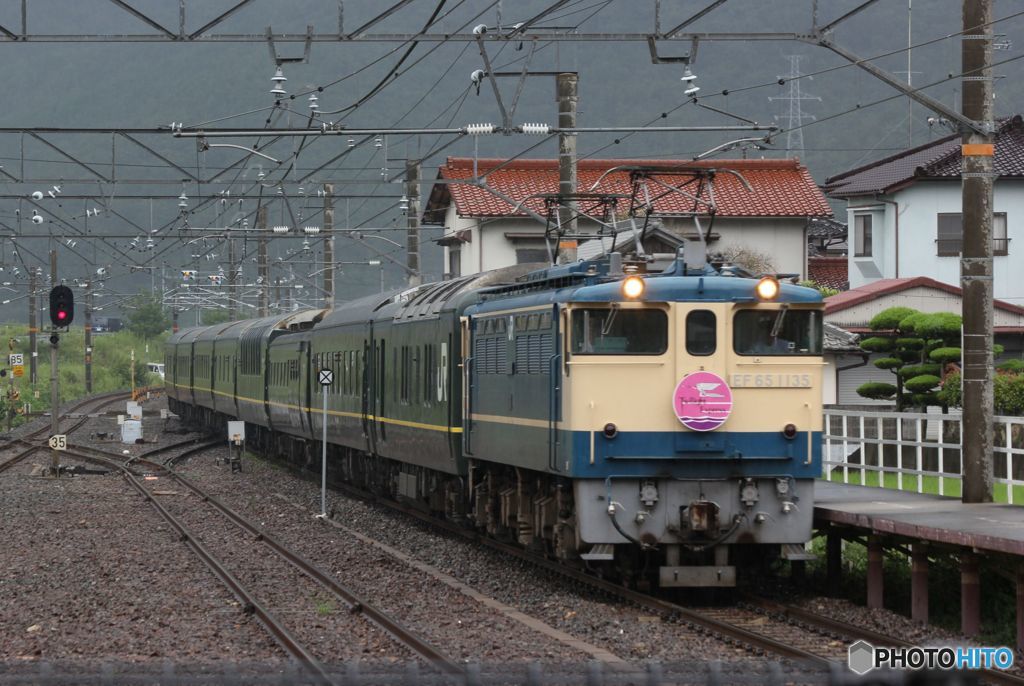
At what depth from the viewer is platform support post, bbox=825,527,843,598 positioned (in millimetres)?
14547

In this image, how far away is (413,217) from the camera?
1238 inches

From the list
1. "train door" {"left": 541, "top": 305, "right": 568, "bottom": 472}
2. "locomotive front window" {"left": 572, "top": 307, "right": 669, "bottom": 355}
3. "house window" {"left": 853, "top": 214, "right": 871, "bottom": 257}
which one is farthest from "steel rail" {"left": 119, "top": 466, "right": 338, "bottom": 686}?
"house window" {"left": 853, "top": 214, "right": 871, "bottom": 257}

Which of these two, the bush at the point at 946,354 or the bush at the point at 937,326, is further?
the bush at the point at 937,326

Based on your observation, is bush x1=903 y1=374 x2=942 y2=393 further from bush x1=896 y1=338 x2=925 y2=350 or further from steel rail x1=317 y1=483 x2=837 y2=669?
steel rail x1=317 y1=483 x2=837 y2=669

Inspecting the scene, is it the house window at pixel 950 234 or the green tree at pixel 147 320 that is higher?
the house window at pixel 950 234

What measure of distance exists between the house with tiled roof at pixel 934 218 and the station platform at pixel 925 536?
2651 cm

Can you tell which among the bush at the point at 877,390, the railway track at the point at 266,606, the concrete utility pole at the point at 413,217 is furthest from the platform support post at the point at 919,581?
the concrete utility pole at the point at 413,217

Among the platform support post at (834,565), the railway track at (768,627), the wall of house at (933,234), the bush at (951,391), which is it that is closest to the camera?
the railway track at (768,627)

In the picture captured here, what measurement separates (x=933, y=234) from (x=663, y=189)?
802cm

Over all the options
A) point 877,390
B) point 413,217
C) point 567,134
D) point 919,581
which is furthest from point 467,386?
point 413,217

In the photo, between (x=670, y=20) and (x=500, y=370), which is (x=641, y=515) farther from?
(x=670, y=20)

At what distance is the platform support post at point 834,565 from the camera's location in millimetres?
14547

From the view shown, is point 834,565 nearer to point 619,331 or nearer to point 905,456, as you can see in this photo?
point 619,331

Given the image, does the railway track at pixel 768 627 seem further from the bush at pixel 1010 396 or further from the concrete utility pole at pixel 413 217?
the concrete utility pole at pixel 413 217
